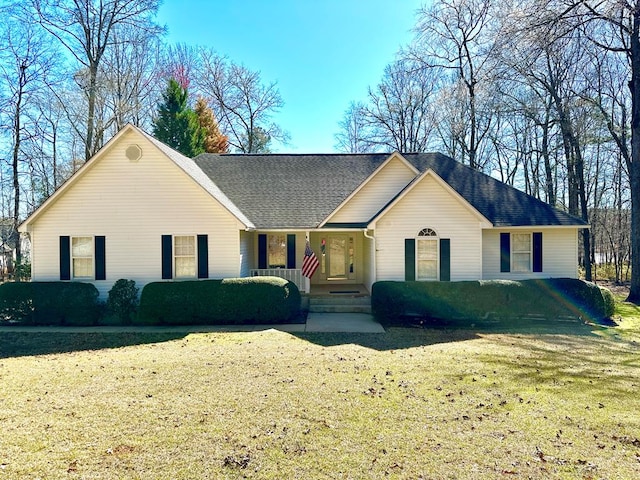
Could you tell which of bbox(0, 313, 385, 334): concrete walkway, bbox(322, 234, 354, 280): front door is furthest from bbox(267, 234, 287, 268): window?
bbox(0, 313, 385, 334): concrete walkway

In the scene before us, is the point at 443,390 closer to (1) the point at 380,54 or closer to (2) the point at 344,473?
(2) the point at 344,473

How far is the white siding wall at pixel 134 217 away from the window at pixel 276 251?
2777mm

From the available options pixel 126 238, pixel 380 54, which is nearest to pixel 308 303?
pixel 126 238

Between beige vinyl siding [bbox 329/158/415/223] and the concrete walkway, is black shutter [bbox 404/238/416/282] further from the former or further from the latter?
the concrete walkway

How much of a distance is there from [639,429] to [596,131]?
77.2ft

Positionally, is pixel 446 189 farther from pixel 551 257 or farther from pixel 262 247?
pixel 262 247

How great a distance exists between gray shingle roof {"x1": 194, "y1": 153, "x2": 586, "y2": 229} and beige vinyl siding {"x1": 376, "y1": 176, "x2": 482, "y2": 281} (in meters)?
1.56

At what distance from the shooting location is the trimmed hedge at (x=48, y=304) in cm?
1192

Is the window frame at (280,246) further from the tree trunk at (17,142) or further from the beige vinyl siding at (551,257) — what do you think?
the tree trunk at (17,142)

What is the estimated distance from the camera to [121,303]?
1216cm

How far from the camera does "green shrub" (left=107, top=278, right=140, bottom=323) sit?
12.2m

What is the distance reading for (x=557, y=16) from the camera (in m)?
14.1

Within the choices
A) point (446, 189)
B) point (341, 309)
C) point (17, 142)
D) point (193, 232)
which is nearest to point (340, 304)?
point (341, 309)

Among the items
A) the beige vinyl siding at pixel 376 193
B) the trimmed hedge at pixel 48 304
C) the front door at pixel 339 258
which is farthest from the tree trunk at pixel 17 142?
the beige vinyl siding at pixel 376 193
